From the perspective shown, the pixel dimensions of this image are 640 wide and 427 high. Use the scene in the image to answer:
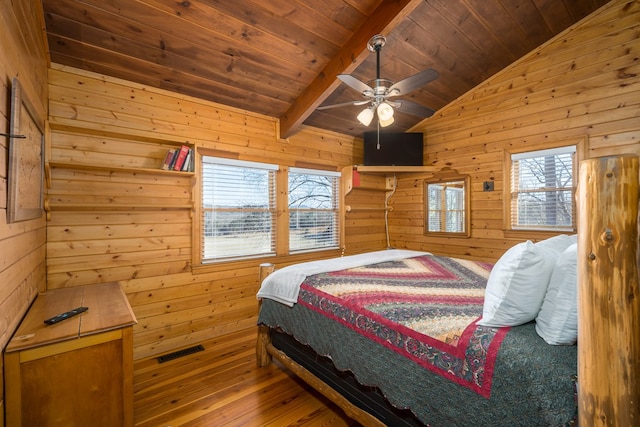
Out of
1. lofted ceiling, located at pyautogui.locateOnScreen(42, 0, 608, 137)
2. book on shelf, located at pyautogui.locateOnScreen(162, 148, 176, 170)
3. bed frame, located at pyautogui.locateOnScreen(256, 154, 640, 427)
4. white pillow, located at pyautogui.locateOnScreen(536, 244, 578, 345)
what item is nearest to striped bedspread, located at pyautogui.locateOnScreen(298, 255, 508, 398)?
white pillow, located at pyautogui.locateOnScreen(536, 244, 578, 345)

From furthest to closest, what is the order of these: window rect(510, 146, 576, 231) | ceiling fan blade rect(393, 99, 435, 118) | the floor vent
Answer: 1. window rect(510, 146, 576, 231)
2. the floor vent
3. ceiling fan blade rect(393, 99, 435, 118)

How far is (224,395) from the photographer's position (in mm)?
2174

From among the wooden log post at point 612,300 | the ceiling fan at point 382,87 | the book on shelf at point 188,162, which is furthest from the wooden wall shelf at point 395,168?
the wooden log post at point 612,300

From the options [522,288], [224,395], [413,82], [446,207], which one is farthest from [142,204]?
[446,207]

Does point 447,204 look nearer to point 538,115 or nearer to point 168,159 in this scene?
point 538,115

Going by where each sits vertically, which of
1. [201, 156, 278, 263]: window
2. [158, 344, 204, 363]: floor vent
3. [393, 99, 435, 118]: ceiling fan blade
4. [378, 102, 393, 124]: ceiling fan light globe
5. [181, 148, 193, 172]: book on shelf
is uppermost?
[393, 99, 435, 118]: ceiling fan blade

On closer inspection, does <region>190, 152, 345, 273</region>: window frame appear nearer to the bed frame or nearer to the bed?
the bed

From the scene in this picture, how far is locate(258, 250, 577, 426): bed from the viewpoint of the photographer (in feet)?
3.40

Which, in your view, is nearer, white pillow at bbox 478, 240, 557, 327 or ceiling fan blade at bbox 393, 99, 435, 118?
white pillow at bbox 478, 240, 557, 327

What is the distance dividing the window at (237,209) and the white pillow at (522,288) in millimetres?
2718

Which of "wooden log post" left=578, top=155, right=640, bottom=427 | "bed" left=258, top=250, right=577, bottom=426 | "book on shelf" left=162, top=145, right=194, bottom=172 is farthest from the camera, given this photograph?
"book on shelf" left=162, top=145, right=194, bottom=172

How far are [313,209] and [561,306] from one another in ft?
10.6

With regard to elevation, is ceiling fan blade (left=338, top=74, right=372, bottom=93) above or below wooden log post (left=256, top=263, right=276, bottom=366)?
above

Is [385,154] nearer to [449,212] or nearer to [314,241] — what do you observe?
[449,212]
